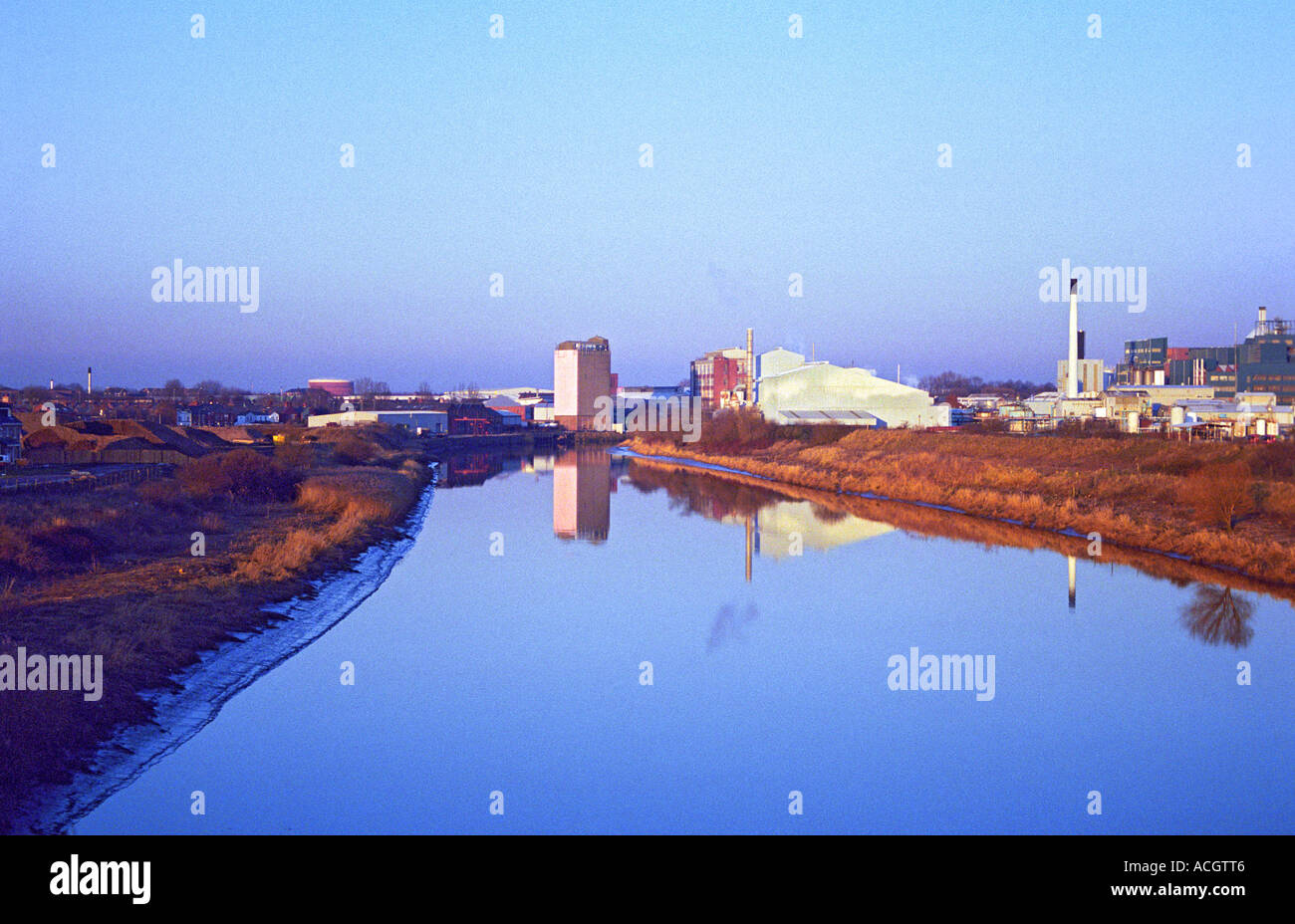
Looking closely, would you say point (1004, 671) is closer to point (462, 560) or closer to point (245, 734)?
point (245, 734)

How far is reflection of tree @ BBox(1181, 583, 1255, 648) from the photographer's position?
13.7 meters

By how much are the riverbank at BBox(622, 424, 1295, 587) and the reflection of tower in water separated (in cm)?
775

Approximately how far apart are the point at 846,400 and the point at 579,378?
5192 cm

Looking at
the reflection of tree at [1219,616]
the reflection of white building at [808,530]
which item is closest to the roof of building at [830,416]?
the reflection of white building at [808,530]

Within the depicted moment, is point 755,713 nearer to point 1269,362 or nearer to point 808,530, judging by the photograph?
point 808,530

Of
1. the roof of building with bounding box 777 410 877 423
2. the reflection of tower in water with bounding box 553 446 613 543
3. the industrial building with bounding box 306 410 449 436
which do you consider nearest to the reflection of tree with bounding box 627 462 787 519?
the reflection of tower in water with bounding box 553 446 613 543

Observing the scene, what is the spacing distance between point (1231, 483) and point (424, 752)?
17265 mm

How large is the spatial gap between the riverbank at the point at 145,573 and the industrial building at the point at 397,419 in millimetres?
44453

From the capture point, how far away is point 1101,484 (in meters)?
26.4

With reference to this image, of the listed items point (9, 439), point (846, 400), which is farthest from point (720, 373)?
point (9, 439)

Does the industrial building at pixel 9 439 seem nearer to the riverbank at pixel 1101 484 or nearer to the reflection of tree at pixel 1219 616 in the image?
the riverbank at pixel 1101 484

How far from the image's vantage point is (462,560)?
21.2 m

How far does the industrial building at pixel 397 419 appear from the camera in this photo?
72500mm
